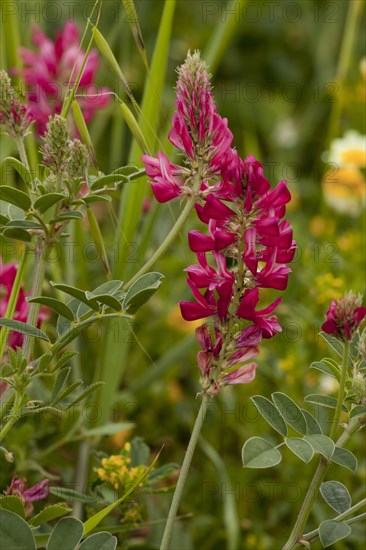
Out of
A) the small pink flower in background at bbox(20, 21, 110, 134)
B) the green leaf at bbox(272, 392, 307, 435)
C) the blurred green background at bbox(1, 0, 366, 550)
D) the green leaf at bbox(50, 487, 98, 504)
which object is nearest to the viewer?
the green leaf at bbox(272, 392, 307, 435)

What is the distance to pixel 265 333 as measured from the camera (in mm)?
946

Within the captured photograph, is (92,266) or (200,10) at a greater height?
(200,10)

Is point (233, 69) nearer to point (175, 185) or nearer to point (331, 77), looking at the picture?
point (331, 77)

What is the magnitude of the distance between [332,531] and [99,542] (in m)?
0.23

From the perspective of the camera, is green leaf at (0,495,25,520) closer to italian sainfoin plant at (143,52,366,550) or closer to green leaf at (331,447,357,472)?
italian sainfoin plant at (143,52,366,550)

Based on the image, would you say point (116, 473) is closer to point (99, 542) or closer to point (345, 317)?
point (99, 542)

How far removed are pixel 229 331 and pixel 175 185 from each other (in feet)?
0.53

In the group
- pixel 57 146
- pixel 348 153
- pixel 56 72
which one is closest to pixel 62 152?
pixel 57 146

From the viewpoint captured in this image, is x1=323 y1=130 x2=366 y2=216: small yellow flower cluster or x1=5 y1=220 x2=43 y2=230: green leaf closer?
x1=5 y1=220 x2=43 y2=230: green leaf

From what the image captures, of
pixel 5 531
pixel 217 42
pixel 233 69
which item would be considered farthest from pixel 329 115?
pixel 5 531

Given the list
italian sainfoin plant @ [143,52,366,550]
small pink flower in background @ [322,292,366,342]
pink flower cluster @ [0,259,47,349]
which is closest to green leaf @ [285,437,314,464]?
italian sainfoin plant @ [143,52,366,550]

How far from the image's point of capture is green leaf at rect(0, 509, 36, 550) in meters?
0.85

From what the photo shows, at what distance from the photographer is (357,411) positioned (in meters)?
0.92

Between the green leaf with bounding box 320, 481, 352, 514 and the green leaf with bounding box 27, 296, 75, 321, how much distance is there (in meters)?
0.32
